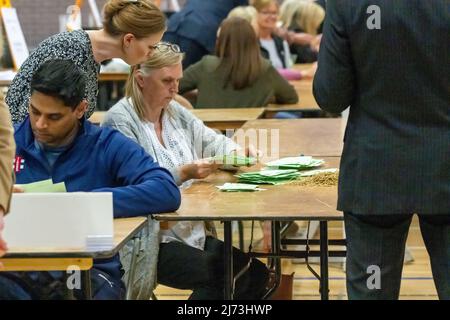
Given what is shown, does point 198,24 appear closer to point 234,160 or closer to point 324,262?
point 234,160

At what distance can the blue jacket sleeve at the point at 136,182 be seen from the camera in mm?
3430

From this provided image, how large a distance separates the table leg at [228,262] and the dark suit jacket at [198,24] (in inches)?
184

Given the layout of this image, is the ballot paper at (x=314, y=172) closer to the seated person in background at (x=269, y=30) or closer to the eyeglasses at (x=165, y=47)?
the eyeglasses at (x=165, y=47)

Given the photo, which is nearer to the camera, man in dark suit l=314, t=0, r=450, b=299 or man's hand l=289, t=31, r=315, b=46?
man in dark suit l=314, t=0, r=450, b=299

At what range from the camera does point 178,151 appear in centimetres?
449

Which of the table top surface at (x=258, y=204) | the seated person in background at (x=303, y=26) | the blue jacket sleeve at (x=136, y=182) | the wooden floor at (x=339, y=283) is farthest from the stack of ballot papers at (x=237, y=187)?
the seated person in background at (x=303, y=26)

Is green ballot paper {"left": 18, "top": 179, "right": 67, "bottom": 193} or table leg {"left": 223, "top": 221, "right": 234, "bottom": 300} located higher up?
green ballot paper {"left": 18, "top": 179, "right": 67, "bottom": 193}

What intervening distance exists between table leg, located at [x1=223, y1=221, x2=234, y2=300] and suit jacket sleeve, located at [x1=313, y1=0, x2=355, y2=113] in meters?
0.79

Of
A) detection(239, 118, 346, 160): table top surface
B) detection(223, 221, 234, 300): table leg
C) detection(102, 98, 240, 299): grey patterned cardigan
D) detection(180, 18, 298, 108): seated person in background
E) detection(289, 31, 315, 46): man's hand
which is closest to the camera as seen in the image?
detection(223, 221, 234, 300): table leg

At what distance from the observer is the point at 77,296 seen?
3.38 metres

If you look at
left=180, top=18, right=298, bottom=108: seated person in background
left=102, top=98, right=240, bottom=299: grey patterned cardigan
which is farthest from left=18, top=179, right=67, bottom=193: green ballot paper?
left=180, top=18, right=298, bottom=108: seated person in background

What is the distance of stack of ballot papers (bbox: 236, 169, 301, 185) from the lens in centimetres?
422

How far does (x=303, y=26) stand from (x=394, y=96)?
24.8 ft

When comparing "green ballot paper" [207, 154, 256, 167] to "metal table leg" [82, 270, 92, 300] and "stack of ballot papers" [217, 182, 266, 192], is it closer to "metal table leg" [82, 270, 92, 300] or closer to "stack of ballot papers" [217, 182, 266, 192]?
"stack of ballot papers" [217, 182, 266, 192]
